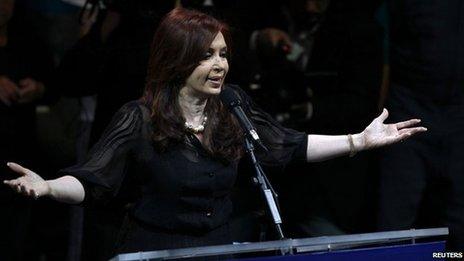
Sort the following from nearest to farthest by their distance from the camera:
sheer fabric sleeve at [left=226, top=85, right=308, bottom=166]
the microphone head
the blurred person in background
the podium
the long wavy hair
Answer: the podium < the microphone head < the long wavy hair < sheer fabric sleeve at [left=226, top=85, right=308, bottom=166] < the blurred person in background

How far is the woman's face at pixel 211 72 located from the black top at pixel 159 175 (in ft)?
0.60

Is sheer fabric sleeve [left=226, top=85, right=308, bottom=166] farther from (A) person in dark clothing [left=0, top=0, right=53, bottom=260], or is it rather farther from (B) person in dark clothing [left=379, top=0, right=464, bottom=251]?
(A) person in dark clothing [left=0, top=0, right=53, bottom=260]

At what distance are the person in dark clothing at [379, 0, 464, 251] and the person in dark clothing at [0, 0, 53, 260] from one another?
1.71 m

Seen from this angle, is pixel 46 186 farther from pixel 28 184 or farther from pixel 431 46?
pixel 431 46

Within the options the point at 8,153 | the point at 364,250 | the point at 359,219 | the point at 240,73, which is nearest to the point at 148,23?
the point at 240,73

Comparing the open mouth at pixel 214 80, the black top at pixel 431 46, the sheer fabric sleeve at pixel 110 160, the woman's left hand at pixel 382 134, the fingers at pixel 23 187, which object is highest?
the black top at pixel 431 46

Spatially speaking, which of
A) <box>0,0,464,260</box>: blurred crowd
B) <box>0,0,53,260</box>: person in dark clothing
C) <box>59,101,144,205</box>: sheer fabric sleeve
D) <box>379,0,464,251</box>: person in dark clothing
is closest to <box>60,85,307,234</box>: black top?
<box>59,101,144,205</box>: sheer fabric sleeve

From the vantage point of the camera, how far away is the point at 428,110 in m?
5.28

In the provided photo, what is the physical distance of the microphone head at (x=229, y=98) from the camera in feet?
12.9

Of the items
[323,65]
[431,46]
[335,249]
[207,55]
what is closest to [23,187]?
[207,55]

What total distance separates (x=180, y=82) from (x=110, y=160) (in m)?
0.39

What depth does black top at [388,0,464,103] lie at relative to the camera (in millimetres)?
5180

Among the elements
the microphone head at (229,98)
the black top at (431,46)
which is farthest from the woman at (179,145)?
the black top at (431,46)

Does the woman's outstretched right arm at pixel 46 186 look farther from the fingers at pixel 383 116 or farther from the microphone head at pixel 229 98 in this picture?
the fingers at pixel 383 116
